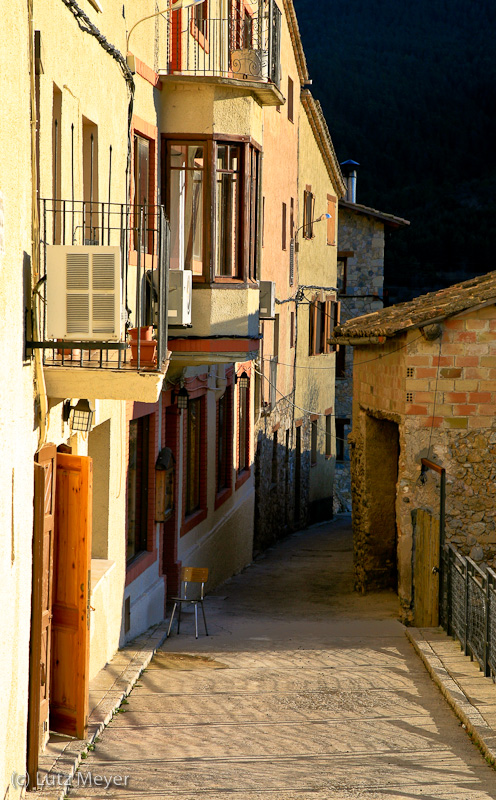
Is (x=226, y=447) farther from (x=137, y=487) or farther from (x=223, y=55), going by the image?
(x=223, y=55)

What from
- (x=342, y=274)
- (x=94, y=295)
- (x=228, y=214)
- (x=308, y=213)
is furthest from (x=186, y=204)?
(x=342, y=274)

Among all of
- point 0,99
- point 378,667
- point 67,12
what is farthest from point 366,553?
point 0,99

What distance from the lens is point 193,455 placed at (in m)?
15.3

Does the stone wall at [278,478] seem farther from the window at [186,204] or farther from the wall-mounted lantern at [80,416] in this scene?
the wall-mounted lantern at [80,416]

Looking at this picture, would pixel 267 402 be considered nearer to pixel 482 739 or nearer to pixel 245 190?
pixel 245 190

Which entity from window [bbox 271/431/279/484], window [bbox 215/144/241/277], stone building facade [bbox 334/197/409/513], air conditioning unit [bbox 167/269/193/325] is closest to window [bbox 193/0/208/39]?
window [bbox 215/144/241/277]

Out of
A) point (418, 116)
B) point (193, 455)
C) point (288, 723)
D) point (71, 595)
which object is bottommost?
point (288, 723)

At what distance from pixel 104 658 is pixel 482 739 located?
3.74 m

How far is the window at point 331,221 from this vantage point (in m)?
30.3

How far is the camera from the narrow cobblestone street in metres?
7.12

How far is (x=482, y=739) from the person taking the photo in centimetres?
786

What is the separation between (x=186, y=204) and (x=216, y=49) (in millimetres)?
3101

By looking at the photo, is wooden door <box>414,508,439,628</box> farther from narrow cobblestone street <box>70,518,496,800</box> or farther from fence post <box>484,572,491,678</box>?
fence post <box>484,572,491,678</box>

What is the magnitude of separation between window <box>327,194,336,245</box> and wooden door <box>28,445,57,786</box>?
2386 centimetres
